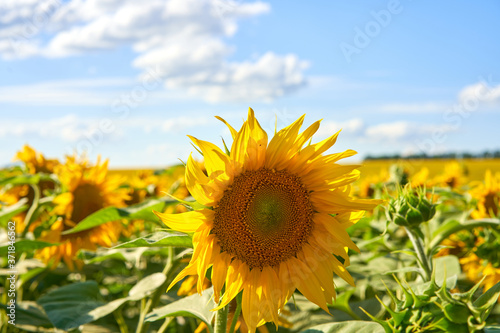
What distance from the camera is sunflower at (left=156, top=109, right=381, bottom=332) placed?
56.5 inches

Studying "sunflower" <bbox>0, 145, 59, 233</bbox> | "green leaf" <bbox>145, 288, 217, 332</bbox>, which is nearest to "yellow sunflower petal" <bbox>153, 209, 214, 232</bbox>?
"green leaf" <bbox>145, 288, 217, 332</bbox>

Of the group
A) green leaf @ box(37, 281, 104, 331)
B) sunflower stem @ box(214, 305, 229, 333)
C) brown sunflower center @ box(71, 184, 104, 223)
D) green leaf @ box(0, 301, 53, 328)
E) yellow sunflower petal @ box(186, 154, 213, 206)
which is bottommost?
green leaf @ box(0, 301, 53, 328)

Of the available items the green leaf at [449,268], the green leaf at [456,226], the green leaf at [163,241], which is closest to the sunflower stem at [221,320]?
the green leaf at [163,241]

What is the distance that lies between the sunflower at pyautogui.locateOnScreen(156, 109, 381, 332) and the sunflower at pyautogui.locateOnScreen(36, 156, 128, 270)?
73.5 inches

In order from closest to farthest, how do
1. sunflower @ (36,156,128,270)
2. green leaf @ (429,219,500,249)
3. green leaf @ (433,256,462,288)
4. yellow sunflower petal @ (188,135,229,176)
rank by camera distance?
yellow sunflower petal @ (188,135,229,176) → green leaf @ (433,256,462,288) → green leaf @ (429,219,500,249) → sunflower @ (36,156,128,270)

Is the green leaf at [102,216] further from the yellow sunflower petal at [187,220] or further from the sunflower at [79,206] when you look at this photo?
the sunflower at [79,206]

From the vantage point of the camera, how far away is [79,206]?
3.14 m

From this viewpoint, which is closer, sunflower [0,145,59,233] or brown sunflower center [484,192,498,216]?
brown sunflower center [484,192,498,216]

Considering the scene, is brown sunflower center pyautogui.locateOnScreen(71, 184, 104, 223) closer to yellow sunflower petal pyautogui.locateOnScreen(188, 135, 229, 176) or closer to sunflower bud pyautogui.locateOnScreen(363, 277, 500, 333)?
yellow sunflower petal pyautogui.locateOnScreen(188, 135, 229, 176)

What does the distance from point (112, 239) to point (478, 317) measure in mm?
2506

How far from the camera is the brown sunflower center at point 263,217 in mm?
1510

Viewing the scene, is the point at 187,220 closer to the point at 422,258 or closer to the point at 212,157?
the point at 212,157

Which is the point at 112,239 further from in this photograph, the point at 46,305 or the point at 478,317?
the point at 478,317

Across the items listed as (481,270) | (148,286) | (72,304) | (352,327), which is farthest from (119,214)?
(481,270)
